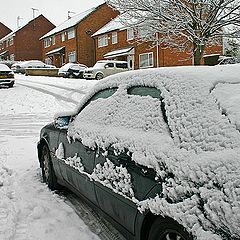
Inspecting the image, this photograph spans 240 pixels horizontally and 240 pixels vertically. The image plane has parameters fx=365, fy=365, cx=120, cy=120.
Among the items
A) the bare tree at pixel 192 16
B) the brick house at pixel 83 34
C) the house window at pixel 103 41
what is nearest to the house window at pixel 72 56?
the brick house at pixel 83 34

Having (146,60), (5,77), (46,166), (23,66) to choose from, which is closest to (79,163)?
(46,166)

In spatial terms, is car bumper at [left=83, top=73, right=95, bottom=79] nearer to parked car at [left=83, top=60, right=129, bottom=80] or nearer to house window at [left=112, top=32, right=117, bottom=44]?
parked car at [left=83, top=60, right=129, bottom=80]

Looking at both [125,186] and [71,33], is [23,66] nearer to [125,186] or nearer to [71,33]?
[71,33]

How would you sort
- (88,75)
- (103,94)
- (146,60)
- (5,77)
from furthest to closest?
1. (146,60)
2. (88,75)
3. (5,77)
4. (103,94)

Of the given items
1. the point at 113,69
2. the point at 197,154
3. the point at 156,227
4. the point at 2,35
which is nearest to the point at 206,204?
the point at 197,154

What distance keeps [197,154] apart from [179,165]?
14cm

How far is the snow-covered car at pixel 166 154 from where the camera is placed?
208 centimetres

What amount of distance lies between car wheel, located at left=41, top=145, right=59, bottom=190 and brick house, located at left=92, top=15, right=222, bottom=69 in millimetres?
22547

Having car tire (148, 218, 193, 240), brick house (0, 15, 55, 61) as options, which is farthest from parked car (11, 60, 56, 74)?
car tire (148, 218, 193, 240)

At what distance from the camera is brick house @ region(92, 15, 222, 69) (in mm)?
30766

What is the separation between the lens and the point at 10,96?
18469 millimetres

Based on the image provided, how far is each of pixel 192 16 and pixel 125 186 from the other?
46.8 feet

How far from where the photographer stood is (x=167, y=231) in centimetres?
241

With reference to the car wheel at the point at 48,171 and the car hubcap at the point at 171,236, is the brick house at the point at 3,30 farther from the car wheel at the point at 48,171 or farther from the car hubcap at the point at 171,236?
the car hubcap at the point at 171,236
